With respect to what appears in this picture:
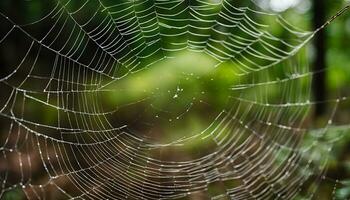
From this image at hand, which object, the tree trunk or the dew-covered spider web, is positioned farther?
the tree trunk

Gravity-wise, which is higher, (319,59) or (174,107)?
(319,59)

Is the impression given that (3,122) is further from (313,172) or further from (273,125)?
(313,172)

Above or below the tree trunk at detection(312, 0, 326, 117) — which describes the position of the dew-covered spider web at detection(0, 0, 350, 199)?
below

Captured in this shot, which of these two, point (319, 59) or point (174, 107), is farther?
point (319, 59)

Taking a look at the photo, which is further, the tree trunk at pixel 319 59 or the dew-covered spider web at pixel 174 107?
the tree trunk at pixel 319 59

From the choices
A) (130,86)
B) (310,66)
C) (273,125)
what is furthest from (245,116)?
(310,66)

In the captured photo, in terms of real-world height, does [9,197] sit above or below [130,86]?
below

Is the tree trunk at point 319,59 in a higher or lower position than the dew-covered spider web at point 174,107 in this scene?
higher

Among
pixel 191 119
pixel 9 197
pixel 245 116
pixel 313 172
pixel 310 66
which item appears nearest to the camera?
pixel 9 197
